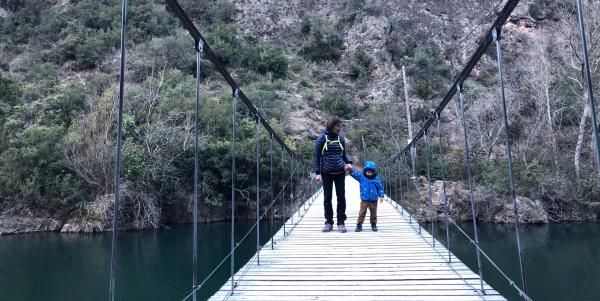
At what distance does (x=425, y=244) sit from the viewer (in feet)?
11.1

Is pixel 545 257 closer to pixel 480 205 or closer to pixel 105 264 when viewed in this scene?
pixel 480 205

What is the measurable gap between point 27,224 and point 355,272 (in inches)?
433

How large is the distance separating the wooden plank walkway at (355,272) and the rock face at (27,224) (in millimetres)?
9224

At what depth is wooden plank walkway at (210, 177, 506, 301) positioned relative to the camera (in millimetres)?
2033

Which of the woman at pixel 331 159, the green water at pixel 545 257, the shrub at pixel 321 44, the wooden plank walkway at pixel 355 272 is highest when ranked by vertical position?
the shrub at pixel 321 44

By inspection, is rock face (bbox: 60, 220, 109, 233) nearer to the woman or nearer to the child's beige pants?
the child's beige pants

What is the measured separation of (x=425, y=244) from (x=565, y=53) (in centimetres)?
1271

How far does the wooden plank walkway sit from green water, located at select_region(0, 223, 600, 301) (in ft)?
3.17

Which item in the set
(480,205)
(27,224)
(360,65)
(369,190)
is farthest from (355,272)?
(360,65)

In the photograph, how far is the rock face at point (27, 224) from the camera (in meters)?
10.5

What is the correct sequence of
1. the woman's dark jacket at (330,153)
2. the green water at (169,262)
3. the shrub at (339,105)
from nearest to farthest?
the woman's dark jacket at (330,153) → the green water at (169,262) → the shrub at (339,105)

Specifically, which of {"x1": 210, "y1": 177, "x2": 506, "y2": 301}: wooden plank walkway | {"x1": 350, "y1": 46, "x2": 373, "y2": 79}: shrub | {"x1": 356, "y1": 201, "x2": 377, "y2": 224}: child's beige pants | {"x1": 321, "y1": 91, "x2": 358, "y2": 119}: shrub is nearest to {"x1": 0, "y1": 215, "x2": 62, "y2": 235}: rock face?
{"x1": 210, "y1": 177, "x2": 506, "y2": 301}: wooden plank walkway

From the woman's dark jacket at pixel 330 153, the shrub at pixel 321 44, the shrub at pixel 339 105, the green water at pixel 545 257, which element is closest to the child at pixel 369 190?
the woman's dark jacket at pixel 330 153

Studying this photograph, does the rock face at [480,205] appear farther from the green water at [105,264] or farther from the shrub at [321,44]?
the shrub at [321,44]
